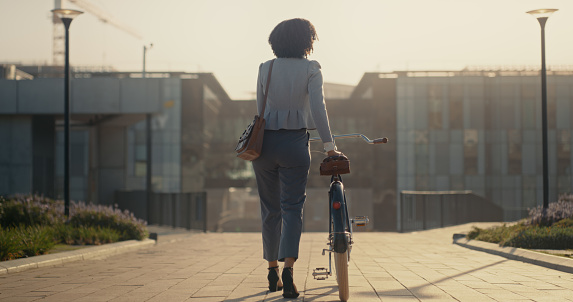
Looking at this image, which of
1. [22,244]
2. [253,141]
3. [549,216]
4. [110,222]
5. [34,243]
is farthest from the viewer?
[110,222]

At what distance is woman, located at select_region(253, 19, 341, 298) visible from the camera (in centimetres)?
528

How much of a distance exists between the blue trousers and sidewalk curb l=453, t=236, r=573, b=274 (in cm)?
384

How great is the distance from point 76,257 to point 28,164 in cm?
1425

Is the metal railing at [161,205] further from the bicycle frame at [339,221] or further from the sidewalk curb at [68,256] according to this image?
the bicycle frame at [339,221]

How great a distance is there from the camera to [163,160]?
46812 mm

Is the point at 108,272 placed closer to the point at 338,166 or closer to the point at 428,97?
the point at 338,166

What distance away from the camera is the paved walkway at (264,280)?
18.4ft

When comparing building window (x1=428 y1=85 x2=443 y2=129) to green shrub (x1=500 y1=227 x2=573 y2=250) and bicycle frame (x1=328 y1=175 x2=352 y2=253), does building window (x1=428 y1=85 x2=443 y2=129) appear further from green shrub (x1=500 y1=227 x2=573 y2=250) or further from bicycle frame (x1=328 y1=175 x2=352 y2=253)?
bicycle frame (x1=328 y1=175 x2=352 y2=253)

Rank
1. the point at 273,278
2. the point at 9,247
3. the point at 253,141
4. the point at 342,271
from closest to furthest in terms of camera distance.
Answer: the point at 342,271 < the point at 253,141 < the point at 273,278 < the point at 9,247

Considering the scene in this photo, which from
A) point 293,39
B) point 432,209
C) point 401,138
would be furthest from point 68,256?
point 401,138

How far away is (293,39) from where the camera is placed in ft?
18.3

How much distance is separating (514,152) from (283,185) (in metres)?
42.7

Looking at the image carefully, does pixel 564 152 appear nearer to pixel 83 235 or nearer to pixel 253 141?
pixel 83 235

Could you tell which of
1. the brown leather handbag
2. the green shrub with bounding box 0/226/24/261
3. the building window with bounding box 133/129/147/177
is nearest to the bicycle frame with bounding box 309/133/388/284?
the brown leather handbag
